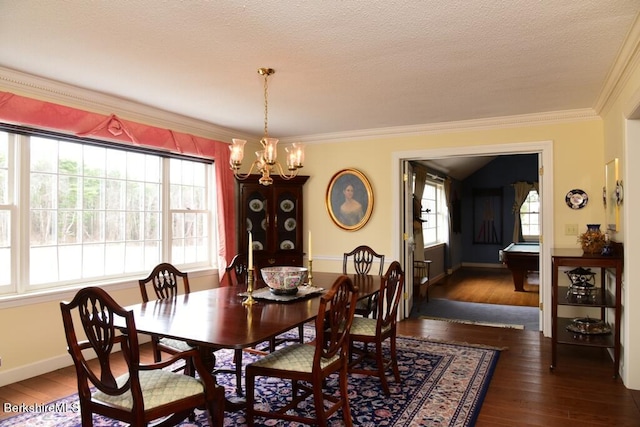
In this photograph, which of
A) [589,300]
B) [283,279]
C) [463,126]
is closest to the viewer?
[283,279]

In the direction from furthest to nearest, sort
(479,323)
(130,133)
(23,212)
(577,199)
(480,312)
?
(480,312) < (479,323) < (577,199) < (130,133) < (23,212)

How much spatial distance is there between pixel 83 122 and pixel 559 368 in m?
4.62

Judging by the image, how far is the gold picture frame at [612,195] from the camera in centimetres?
353

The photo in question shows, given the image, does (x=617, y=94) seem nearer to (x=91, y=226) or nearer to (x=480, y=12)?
(x=480, y=12)

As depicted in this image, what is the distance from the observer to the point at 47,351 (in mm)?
3613

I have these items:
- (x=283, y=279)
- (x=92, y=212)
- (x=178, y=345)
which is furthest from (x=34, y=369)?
(x=283, y=279)

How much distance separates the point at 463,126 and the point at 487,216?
20.9 ft

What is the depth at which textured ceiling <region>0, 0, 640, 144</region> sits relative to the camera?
7.65 ft

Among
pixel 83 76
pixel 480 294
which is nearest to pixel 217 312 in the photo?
pixel 83 76

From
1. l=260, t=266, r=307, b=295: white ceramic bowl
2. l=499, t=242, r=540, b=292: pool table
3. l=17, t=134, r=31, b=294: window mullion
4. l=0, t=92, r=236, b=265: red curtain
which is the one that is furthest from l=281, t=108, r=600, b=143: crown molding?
l=17, t=134, r=31, b=294: window mullion

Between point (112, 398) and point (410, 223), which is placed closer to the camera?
point (112, 398)

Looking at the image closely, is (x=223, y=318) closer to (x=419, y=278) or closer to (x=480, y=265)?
(x=419, y=278)

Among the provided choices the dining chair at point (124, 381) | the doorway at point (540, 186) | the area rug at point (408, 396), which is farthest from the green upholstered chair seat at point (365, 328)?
the doorway at point (540, 186)

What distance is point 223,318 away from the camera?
250cm
